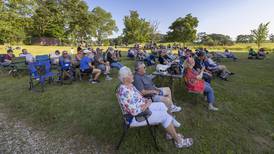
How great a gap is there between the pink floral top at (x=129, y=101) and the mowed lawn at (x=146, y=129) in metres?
0.72

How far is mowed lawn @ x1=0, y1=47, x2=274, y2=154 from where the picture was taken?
2.76m

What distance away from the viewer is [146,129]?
3072 mm

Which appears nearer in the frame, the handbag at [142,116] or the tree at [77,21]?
the handbag at [142,116]

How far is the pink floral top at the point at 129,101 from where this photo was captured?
2379mm

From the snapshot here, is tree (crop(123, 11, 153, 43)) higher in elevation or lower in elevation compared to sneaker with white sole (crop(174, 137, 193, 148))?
higher

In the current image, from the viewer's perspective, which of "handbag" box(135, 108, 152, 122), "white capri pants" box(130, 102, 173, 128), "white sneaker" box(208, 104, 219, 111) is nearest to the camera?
"handbag" box(135, 108, 152, 122)

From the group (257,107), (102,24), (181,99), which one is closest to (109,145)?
(181,99)

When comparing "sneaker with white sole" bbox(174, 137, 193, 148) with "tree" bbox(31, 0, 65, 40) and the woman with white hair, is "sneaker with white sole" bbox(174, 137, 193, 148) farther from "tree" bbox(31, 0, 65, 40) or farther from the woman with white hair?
"tree" bbox(31, 0, 65, 40)

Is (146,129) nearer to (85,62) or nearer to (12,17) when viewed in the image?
(85,62)

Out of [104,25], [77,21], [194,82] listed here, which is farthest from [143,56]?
[104,25]

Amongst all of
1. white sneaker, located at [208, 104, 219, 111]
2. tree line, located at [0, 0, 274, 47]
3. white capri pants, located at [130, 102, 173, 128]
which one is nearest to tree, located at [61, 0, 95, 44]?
tree line, located at [0, 0, 274, 47]

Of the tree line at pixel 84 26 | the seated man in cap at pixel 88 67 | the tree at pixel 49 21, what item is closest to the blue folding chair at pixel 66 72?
the seated man in cap at pixel 88 67

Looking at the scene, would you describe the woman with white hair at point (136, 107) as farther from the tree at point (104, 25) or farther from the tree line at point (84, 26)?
the tree at point (104, 25)

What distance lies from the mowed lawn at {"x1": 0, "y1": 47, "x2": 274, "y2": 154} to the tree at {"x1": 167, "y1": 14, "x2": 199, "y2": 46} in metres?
38.7
